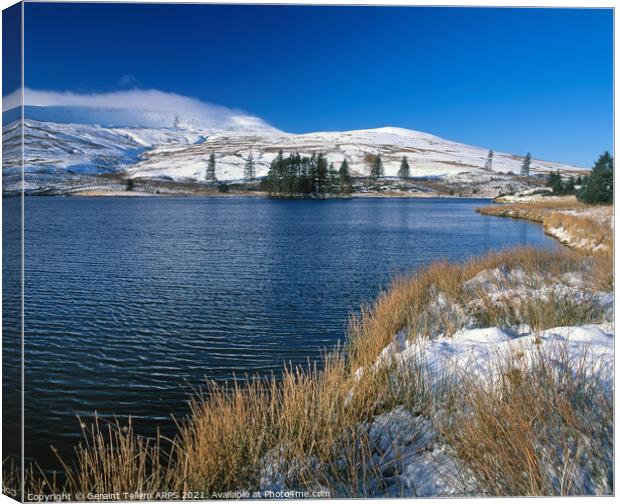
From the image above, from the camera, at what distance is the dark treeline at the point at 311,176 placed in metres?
8.91

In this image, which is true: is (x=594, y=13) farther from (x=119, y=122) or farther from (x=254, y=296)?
(x=254, y=296)

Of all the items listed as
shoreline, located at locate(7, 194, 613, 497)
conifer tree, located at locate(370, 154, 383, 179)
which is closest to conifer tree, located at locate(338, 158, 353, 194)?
conifer tree, located at locate(370, 154, 383, 179)

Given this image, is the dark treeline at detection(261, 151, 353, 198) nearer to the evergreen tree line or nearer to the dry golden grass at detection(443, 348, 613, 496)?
the evergreen tree line

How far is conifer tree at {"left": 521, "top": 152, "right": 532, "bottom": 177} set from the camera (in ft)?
20.8

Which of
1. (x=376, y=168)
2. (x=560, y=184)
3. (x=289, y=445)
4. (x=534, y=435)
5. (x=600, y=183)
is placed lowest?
(x=289, y=445)

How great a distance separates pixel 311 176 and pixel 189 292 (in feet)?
10.3

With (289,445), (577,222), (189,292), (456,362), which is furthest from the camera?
(577,222)

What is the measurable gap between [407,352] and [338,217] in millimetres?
11033

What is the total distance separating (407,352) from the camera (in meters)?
3.94

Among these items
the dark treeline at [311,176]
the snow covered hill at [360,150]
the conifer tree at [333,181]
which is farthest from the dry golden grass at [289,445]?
the conifer tree at [333,181]

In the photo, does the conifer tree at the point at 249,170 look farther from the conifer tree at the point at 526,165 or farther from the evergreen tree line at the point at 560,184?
the evergreen tree line at the point at 560,184

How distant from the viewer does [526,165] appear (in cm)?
688

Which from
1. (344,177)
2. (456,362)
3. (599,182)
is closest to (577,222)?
(599,182)

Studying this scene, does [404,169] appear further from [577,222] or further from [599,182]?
[599,182]
